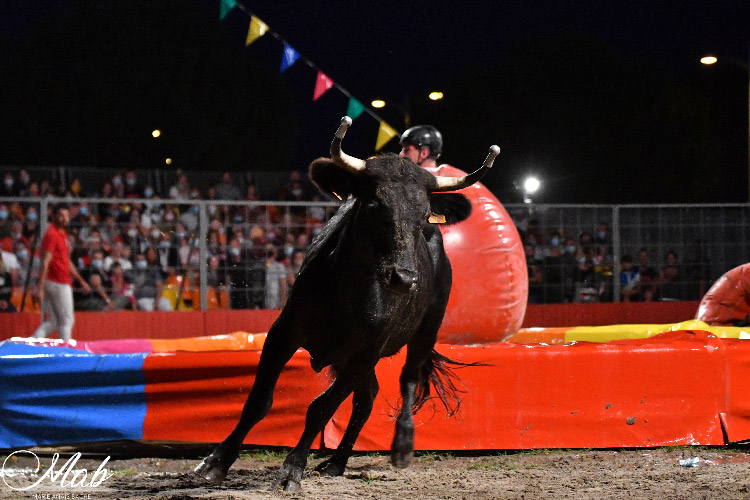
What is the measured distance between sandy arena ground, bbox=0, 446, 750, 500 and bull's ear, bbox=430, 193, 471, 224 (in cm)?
154

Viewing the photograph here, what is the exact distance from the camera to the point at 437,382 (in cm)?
598

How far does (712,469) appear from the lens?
208 inches

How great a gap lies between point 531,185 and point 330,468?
29.5m

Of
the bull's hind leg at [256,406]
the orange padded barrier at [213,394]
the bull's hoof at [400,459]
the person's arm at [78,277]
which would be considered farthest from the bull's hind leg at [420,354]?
the person's arm at [78,277]

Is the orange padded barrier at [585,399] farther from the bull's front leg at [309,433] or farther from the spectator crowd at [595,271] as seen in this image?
the spectator crowd at [595,271]

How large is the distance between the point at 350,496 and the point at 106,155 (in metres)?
28.3

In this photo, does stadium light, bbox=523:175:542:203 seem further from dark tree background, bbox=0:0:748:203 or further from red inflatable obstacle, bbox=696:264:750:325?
red inflatable obstacle, bbox=696:264:750:325

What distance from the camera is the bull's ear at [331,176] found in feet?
15.1

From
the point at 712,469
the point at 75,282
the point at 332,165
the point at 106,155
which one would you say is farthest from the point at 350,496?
the point at 106,155

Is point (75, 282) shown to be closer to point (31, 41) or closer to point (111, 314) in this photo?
point (111, 314)

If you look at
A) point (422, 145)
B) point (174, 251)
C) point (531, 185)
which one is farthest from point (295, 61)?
point (531, 185)

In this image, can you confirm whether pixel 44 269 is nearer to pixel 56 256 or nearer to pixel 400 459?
pixel 56 256

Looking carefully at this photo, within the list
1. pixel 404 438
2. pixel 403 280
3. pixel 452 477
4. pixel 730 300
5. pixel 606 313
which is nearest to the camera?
pixel 403 280

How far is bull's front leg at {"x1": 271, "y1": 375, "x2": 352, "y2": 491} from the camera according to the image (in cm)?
473
